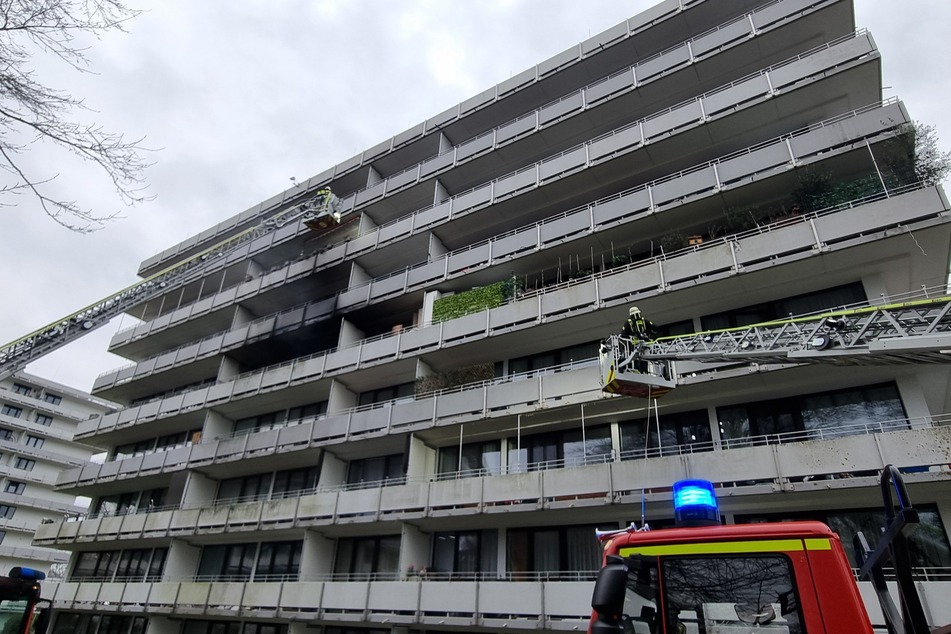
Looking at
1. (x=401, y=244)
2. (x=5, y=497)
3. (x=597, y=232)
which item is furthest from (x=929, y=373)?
(x=5, y=497)

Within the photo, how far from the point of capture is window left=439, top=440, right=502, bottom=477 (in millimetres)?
20078

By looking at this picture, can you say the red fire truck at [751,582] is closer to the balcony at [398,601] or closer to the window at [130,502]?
the balcony at [398,601]

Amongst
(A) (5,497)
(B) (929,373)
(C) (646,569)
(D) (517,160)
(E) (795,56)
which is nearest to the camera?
(C) (646,569)

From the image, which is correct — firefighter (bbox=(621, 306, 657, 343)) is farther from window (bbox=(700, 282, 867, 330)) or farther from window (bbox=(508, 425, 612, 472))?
window (bbox=(700, 282, 867, 330))

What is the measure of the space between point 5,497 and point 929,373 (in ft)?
228

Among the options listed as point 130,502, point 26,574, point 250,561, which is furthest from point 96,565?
point 26,574

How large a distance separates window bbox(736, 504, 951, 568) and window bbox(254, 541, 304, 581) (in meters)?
17.0

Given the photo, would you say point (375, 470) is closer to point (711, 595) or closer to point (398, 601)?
point (398, 601)

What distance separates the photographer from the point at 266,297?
31.3 metres

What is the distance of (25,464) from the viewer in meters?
55.3

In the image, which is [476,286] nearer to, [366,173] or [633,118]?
[633,118]

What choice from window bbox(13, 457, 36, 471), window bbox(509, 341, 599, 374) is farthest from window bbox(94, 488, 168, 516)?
window bbox(13, 457, 36, 471)

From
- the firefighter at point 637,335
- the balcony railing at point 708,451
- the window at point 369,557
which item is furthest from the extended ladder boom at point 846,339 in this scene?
the window at point 369,557

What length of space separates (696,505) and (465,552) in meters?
14.3
